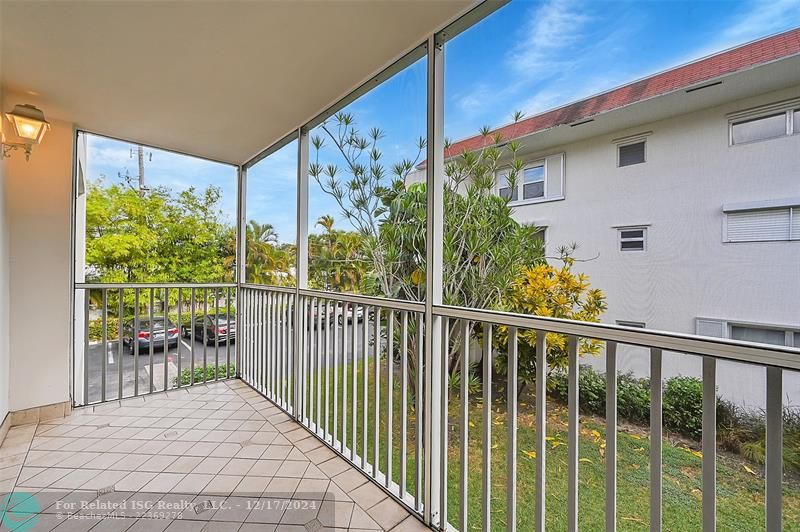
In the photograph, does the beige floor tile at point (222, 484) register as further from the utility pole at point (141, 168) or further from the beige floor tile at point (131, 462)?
the utility pole at point (141, 168)

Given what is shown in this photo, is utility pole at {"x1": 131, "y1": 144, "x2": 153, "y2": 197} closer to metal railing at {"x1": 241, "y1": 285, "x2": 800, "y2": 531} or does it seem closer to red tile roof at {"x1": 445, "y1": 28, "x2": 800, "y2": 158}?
metal railing at {"x1": 241, "y1": 285, "x2": 800, "y2": 531}

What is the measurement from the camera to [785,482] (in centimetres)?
91

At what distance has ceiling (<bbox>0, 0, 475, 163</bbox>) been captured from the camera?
1633 mm

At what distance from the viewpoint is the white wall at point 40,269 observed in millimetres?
2656

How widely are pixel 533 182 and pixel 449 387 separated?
3.72 ft

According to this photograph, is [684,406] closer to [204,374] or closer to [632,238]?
[632,238]

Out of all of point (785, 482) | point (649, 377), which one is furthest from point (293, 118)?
point (785, 482)

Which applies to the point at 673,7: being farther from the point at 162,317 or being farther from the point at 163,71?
the point at 162,317

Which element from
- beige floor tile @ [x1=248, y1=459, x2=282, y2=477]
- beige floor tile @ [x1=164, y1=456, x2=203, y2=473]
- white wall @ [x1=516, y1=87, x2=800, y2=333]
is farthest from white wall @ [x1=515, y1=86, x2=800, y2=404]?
beige floor tile @ [x1=164, y1=456, x2=203, y2=473]

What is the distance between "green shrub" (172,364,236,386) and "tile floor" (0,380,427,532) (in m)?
0.71

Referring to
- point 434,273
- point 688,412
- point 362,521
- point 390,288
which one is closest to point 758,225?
point 688,412

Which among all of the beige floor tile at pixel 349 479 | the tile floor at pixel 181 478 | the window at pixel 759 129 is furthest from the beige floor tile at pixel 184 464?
the window at pixel 759 129

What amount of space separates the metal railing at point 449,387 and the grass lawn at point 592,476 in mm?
29

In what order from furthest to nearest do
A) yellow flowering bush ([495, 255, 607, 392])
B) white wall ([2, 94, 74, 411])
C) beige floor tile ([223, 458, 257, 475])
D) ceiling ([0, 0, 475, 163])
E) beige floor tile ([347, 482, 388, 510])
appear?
1. white wall ([2, 94, 74, 411])
2. beige floor tile ([223, 458, 257, 475])
3. beige floor tile ([347, 482, 388, 510])
4. ceiling ([0, 0, 475, 163])
5. yellow flowering bush ([495, 255, 607, 392])
